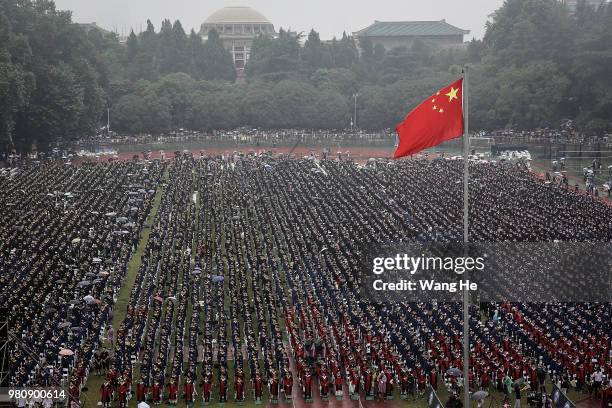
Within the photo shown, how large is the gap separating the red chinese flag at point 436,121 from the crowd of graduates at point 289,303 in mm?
6381

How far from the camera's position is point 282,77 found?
90.4 meters

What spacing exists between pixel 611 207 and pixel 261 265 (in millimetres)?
15947

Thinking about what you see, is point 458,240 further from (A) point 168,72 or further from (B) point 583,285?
(A) point 168,72

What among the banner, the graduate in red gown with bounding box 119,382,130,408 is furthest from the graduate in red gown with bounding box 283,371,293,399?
the banner

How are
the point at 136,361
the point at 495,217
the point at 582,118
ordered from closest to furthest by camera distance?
the point at 136,361 < the point at 495,217 < the point at 582,118

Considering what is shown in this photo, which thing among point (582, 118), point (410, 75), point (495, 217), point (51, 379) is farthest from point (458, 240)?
point (410, 75)

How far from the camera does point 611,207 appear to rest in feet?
131

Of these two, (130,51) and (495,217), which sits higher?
(130,51)

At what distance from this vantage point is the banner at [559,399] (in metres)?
19.6

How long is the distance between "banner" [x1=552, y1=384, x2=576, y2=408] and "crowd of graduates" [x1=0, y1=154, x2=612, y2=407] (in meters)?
1.26

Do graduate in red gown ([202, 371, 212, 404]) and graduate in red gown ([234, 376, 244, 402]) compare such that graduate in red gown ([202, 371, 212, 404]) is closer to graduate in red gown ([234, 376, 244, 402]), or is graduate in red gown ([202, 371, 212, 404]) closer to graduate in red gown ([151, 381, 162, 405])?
graduate in red gown ([234, 376, 244, 402])


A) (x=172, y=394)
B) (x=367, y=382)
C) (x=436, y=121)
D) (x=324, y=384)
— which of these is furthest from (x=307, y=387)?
(x=436, y=121)

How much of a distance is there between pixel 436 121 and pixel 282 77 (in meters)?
74.1

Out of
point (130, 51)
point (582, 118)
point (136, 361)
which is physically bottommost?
point (136, 361)
